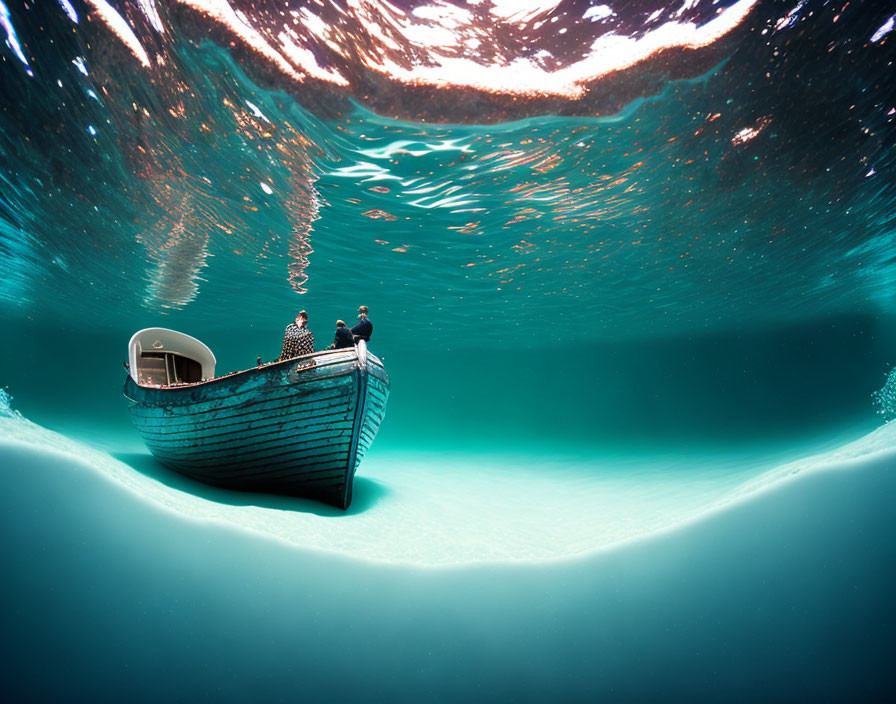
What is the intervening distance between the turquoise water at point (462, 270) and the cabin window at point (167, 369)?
212cm

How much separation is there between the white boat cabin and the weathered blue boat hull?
3.27 metres

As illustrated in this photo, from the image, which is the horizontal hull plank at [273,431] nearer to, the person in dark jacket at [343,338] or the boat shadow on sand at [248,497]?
the boat shadow on sand at [248,497]

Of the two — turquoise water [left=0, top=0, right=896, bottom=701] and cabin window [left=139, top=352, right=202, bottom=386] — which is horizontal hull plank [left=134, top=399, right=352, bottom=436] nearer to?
turquoise water [left=0, top=0, right=896, bottom=701]

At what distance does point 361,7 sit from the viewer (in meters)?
7.09

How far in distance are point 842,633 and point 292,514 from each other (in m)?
6.52

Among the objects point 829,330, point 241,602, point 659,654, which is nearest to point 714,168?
point 659,654

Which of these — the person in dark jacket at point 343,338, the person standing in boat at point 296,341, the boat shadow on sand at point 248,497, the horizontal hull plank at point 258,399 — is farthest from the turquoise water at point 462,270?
the person in dark jacket at point 343,338

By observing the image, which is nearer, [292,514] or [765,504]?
[765,504]

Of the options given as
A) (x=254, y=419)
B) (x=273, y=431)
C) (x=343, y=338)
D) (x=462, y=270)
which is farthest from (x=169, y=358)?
(x=462, y=270)

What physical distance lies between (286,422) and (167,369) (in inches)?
251

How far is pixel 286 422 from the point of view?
728 cm

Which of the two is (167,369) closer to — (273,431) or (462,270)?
(273,431)

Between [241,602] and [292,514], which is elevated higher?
[292,514]

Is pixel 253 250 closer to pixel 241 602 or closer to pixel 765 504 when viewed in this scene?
pixel 241 602
